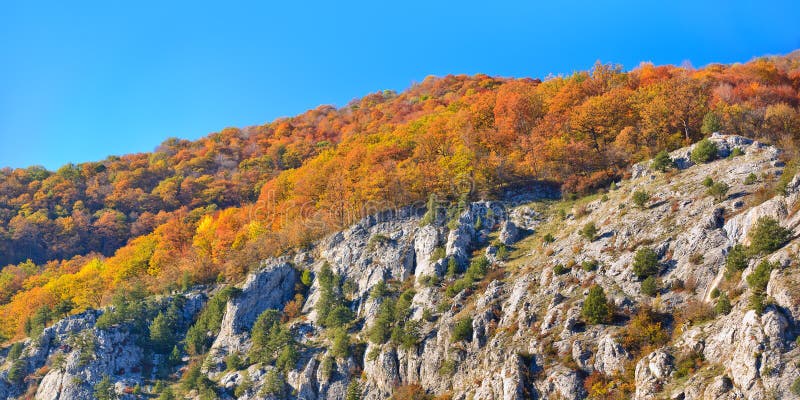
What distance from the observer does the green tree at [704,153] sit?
5162cm

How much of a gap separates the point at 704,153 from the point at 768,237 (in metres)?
19.5


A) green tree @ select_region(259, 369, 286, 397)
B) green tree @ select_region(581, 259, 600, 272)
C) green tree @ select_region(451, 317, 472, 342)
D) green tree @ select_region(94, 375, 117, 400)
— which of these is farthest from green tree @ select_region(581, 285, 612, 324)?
green tree @ select_region(94, 375, 117, 400)

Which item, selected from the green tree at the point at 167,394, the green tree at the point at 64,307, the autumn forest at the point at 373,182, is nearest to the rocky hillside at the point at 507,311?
the green tree at the point at 167,394

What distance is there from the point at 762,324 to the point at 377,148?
5626 cm

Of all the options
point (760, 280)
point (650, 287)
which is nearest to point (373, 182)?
point (650, 287)

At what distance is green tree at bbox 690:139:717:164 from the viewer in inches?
2032

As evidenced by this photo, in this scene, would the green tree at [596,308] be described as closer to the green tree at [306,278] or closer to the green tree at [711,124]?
the green tree at [711,124]

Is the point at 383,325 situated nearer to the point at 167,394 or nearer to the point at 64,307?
the point at 167,394

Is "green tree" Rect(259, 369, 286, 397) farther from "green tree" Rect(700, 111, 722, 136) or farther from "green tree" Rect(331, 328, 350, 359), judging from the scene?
"green tree" Rect(700, 111, 722, 136)

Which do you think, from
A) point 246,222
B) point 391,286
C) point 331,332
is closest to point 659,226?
point 391,286

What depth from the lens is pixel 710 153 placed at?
51625mm

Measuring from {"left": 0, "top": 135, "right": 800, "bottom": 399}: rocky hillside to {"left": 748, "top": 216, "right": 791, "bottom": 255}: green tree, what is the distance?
117 mm

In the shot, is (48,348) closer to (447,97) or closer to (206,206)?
(206,206)

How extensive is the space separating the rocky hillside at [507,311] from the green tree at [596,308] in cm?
13
